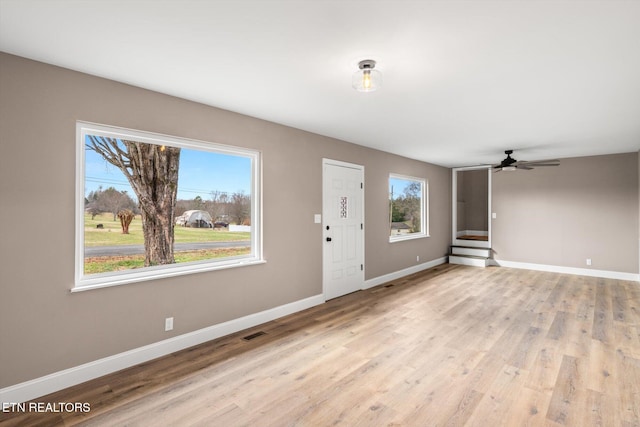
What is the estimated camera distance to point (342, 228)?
508cm

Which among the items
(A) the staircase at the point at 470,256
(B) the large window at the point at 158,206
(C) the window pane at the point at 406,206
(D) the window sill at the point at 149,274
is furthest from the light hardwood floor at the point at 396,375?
(A) the staircase at the point at 470,256

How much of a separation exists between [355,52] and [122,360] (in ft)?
10.3

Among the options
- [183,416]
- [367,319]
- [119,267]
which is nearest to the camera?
[183,416]

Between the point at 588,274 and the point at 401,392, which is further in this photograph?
the point at 588,274

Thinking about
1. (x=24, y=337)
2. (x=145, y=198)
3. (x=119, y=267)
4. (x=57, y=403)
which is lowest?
(x=57, y=403)

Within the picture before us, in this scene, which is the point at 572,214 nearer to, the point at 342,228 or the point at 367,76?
the point at 342,228

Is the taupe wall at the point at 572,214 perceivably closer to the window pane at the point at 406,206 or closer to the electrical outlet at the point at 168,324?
the window pane at the point at 406,206

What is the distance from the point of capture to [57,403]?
2295 millimetres

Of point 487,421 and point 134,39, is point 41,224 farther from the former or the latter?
point 487,421

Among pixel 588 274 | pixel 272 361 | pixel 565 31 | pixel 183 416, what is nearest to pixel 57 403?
pixel 183 416

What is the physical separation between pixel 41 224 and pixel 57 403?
1.30 metres

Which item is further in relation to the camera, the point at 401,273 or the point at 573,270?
the point at 573,270

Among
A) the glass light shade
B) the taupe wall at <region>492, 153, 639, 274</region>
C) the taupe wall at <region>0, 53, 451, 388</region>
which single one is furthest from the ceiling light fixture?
the taupe wall at <region>492, 153, 639, 274</region>

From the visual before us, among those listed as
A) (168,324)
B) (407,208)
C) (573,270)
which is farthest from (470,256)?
(168,324)
